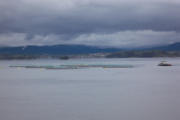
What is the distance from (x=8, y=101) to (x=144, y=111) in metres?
13.3

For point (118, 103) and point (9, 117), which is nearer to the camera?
point (9, 117)

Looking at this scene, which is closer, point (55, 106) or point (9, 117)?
point (9, 117)

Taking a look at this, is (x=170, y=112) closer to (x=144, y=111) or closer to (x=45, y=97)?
(x=144, y=111)

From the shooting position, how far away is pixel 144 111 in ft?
76.2

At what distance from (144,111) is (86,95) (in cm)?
990

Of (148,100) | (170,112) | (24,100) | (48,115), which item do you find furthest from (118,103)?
(24,100)

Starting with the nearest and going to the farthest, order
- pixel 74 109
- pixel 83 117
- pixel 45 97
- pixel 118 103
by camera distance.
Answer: pixel 83 117 → pixel 74 109 → pixel 118 103 → pixel 45 97

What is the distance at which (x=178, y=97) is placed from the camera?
98.0ft

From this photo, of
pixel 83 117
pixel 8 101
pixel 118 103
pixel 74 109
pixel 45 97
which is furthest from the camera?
pixel 45 97

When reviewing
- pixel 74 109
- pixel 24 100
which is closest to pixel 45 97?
pixel 24 100

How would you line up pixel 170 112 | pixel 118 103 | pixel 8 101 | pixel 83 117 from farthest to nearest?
pixel 8 101, pixel 118 103, pixel 170 112, pixel 83 117

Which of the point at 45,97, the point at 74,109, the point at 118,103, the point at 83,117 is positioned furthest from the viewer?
the point at 45,97

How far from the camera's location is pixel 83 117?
21297mm

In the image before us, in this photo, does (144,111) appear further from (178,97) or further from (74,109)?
(178,97)
